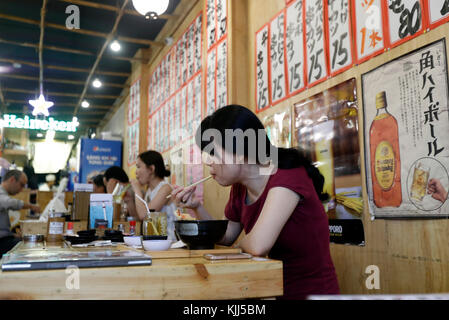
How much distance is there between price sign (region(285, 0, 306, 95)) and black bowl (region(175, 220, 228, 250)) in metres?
1.44

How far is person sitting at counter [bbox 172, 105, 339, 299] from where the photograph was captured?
1291 millimetres

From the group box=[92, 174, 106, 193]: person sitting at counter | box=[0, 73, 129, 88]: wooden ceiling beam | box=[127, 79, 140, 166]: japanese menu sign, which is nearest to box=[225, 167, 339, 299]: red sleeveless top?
box=[92, 174, 106, 193]: person sitting at counter

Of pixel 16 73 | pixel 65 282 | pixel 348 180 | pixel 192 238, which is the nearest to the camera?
pixel 65 282

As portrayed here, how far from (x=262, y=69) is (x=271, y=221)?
1.97m

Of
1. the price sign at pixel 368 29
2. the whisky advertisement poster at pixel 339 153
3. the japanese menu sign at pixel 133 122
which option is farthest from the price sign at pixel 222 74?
the japanese menu sign at pixel 133 122

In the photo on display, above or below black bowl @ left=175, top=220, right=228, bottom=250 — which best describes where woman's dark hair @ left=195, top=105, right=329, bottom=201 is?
above

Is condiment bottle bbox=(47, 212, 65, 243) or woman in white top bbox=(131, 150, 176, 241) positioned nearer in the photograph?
condiment bottle bbox=(47, 212, 65, 243)

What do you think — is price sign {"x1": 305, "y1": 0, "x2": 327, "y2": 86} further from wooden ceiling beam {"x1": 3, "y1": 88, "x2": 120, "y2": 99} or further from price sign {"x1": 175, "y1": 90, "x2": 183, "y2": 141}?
wooden ceiling beam {"x1": 3, "y1": 88, "x2": 120, "y2": 99}

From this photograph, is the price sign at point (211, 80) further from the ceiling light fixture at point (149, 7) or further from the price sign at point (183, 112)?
the price sign at point (183, 112)

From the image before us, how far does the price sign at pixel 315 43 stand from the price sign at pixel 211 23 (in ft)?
4.57
